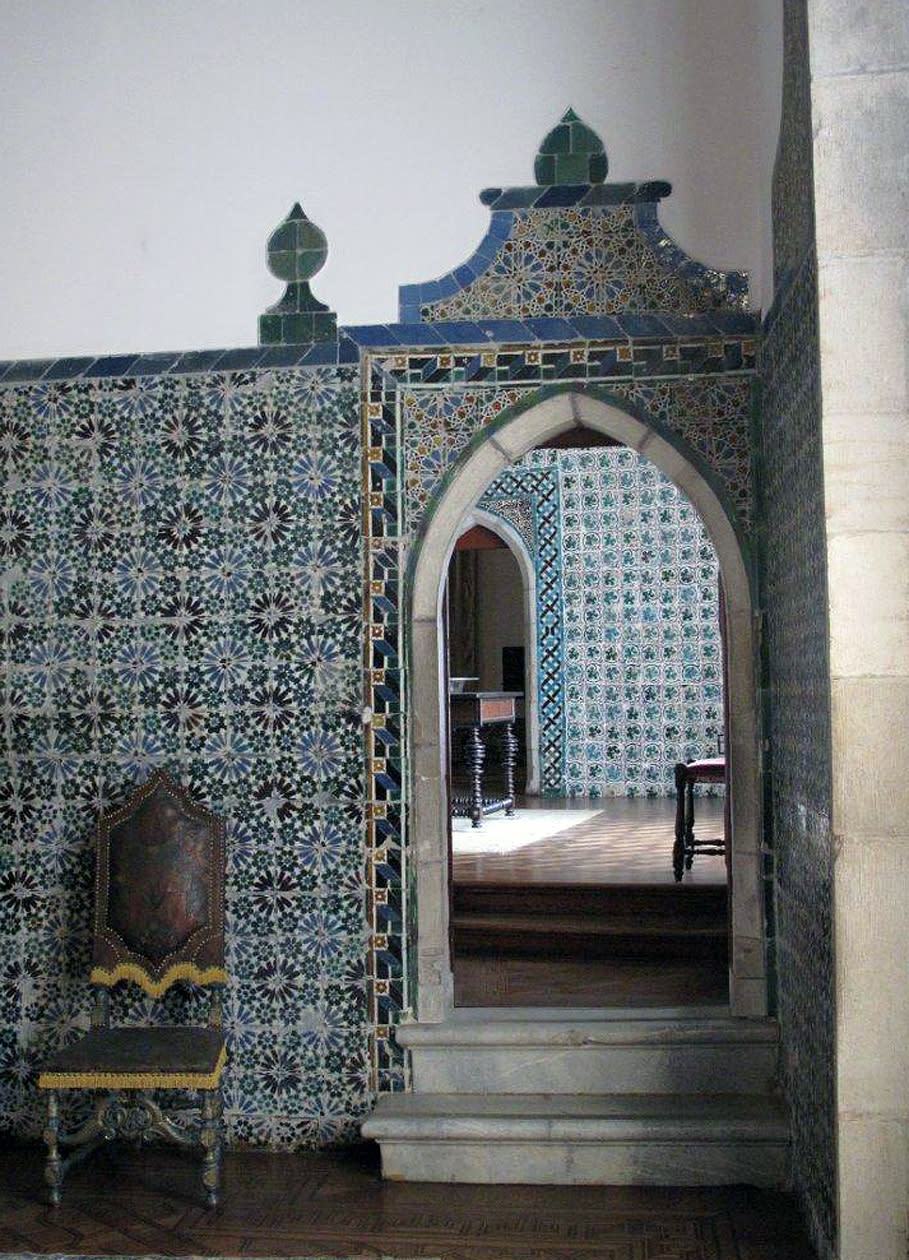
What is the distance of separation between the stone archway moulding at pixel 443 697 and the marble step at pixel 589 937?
53.7 inches

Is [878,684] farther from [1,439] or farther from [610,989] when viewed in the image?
[1,439]

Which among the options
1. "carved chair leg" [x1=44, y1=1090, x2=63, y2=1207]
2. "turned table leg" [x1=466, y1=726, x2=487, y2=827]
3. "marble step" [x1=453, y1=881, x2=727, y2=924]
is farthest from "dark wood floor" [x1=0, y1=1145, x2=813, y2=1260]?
"turned table leg" [x1=466, y1=726, x2=487, y2=827]

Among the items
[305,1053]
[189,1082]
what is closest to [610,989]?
[305,1053]

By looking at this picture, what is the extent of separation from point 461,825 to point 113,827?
4.61 metres

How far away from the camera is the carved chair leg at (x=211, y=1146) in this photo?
164 inches

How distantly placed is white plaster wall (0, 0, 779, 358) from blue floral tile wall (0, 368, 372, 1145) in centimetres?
31

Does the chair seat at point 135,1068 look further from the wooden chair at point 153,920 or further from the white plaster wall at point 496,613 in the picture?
the white plaster wall at point 496,613

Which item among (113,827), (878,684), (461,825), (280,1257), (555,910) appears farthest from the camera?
(461,825)

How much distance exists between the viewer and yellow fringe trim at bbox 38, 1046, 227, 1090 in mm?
4148

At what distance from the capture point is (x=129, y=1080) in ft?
13.6

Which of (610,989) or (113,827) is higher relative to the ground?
(113,827)

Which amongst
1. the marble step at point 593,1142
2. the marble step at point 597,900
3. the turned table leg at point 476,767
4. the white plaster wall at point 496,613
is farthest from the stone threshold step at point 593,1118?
the white plaster wall at point 496,613

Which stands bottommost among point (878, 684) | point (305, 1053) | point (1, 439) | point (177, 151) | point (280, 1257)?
point (280, 1257)

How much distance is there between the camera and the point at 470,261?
185 inches
